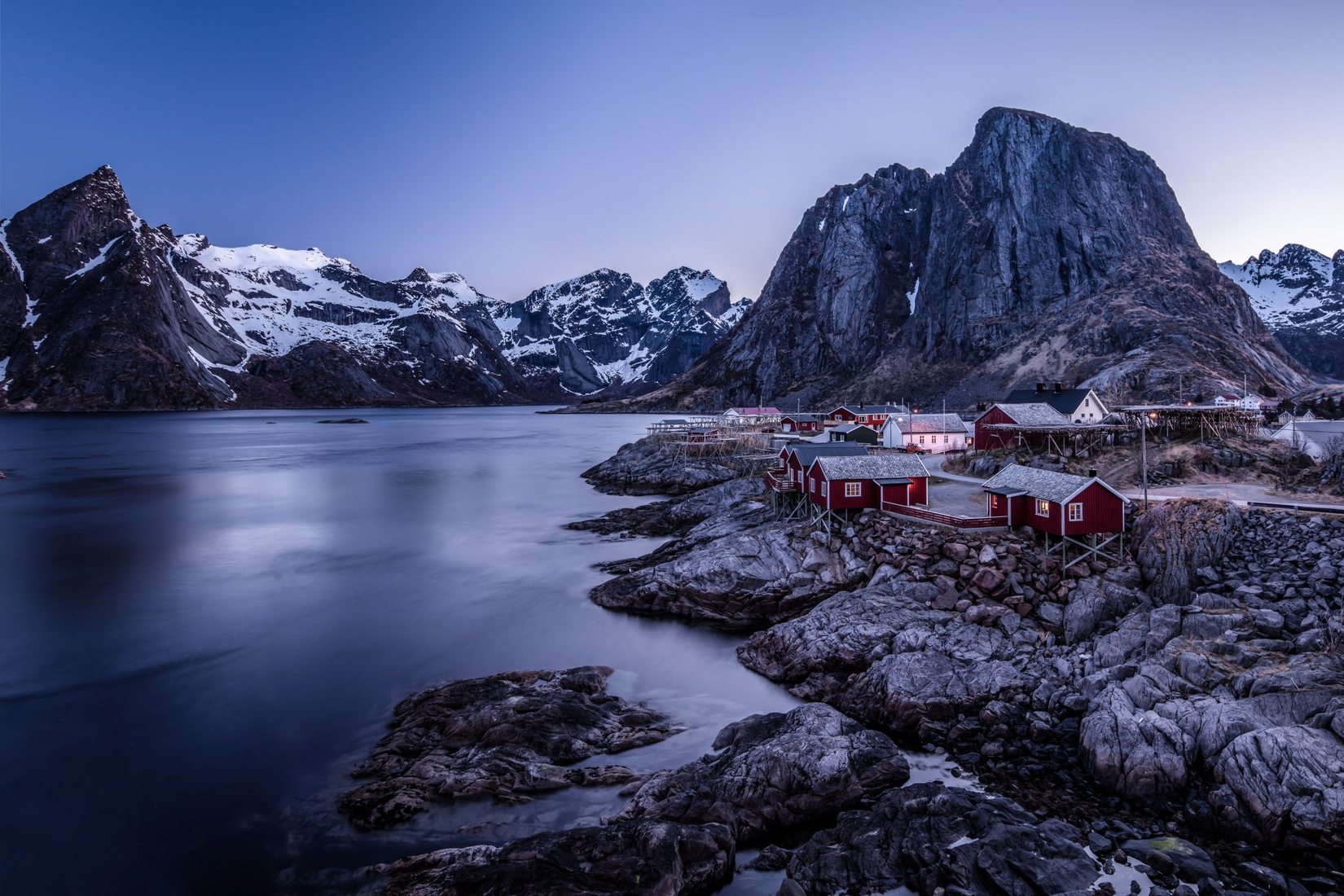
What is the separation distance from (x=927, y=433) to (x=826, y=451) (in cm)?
2587

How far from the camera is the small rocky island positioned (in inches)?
524

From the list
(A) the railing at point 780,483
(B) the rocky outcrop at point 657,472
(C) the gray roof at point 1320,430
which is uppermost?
(C) the gray roof at point 1320,430

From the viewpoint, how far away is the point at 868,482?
111 feet

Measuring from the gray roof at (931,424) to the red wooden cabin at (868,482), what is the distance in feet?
81.9

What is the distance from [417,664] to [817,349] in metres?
172

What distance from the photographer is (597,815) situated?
16000 millimetres

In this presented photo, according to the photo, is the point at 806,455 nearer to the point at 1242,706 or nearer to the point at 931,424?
the point at 1242,706

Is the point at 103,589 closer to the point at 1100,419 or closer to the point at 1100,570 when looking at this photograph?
the point at 1100,570

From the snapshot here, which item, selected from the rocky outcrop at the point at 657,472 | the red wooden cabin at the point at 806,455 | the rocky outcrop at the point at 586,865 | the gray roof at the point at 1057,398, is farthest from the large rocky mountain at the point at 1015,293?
the rocky outcrop at the point at 586,865

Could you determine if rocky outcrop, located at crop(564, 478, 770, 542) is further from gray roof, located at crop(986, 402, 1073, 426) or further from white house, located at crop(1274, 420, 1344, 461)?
white house, located at crop(1274, 420, 1344, 461)

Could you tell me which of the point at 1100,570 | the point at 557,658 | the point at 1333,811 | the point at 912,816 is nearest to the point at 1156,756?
the point at 1333,811

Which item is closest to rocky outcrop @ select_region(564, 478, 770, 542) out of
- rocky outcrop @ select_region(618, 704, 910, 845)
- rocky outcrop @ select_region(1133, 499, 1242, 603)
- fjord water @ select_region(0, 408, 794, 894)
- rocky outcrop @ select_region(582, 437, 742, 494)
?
fjord water @ select_region(0, 408, 794, 894)

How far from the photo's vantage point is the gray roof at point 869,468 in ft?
110

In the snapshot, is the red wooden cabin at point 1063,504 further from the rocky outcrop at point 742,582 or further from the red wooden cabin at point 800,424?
the red wooden cabin at point 800,424
